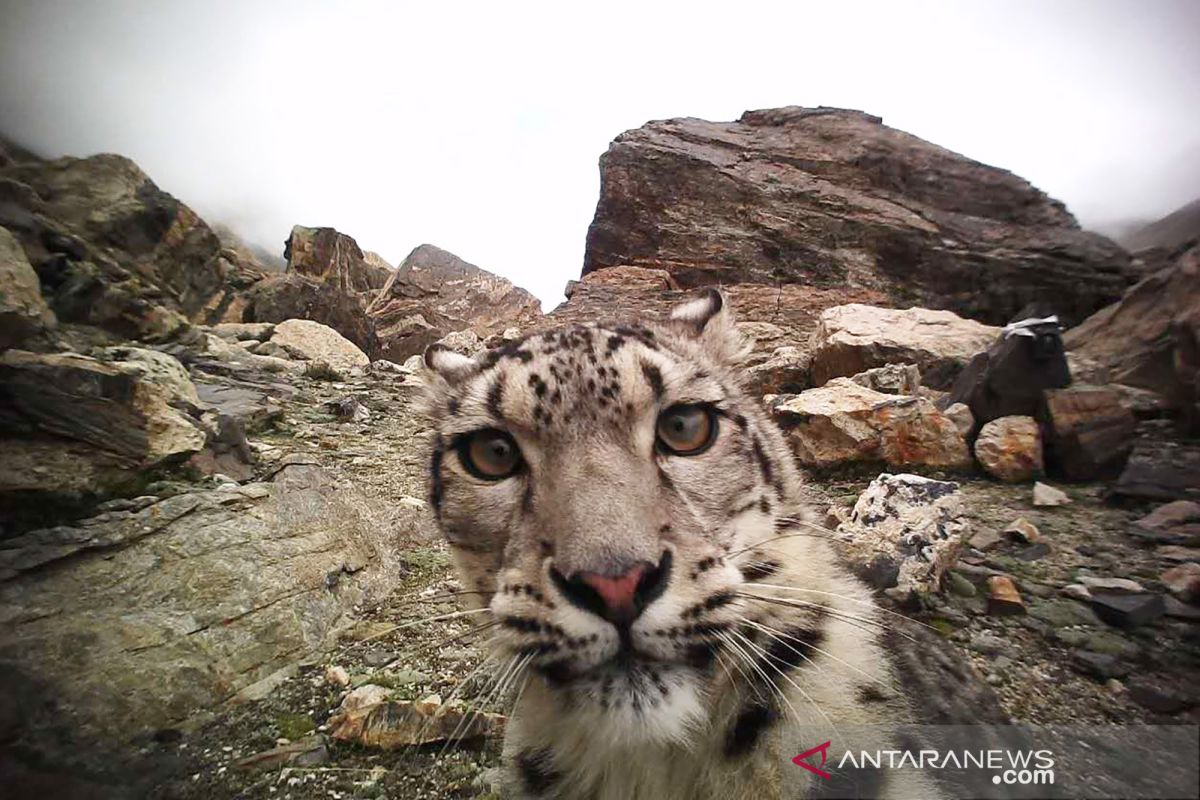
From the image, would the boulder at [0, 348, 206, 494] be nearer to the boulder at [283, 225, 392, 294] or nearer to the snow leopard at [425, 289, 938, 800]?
the snow leopard at [425, 289, 938, 800]

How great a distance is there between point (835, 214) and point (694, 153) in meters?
2.11

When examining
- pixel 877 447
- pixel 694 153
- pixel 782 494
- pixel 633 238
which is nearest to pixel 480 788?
pixel 782 494

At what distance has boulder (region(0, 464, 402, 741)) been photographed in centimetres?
138

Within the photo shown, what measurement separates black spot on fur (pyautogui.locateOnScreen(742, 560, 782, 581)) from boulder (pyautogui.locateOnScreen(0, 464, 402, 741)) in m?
1.56

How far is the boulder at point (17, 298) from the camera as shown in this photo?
1565 mm

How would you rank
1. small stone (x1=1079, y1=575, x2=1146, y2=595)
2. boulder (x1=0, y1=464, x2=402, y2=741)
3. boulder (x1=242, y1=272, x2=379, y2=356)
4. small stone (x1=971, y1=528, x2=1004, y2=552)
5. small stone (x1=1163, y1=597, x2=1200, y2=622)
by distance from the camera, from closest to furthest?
1. small stone (x1=1163, y1=597, x2=1200, y2=622)
2. small stone (x1=1079, y1=575, x2=1146, y2=595)
3. boulder (x1=0, y1=464, x2=402, y2=741)
4. small stone (x1=971, y1=528, x2=1004, y2=552)
5. boulder (x1=242, y1=272, x2=379, y2=356)

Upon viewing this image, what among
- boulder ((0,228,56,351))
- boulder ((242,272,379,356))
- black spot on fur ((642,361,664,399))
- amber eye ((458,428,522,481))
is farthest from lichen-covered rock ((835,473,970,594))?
boulder ((242,272,379,356))

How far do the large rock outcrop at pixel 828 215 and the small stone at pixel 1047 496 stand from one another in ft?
13.3

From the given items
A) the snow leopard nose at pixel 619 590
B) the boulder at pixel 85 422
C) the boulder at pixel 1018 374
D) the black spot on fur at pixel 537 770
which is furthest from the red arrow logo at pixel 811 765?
the boulder at pixel 85 422

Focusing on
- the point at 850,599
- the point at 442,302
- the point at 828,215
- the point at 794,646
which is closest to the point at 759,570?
the point at 794,646

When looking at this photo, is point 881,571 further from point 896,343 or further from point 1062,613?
point 896,343

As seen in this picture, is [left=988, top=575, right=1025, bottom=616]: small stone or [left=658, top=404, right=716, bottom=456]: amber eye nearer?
[left=658, top=404, right=716, bottom=456]: amber eye

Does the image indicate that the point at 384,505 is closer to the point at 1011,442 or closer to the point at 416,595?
the point at 416,595

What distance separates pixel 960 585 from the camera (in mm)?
1583
